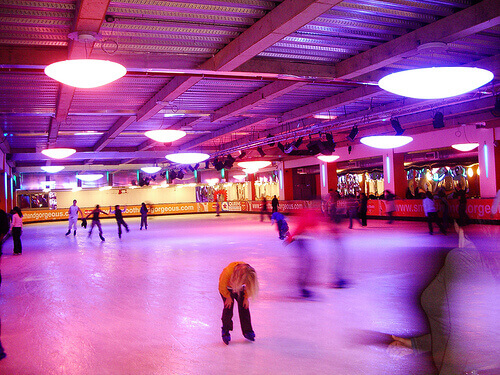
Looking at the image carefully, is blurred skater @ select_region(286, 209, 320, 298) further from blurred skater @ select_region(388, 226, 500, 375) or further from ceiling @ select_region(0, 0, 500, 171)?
ceiling @ select_region(0, 0, 500, 171)

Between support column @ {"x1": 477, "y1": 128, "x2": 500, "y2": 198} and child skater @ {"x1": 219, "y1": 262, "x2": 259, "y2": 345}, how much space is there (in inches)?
590

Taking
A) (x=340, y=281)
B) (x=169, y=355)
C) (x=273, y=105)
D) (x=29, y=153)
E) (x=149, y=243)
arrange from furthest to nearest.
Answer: (x=29, y=153) < (x=149, y=243) < (x=273, y=105) < (x=340, y=281) < (x=169, y=355)

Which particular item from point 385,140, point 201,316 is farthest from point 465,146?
point 201,316

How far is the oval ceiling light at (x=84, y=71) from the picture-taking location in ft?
17.6

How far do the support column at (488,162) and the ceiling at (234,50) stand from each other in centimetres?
355

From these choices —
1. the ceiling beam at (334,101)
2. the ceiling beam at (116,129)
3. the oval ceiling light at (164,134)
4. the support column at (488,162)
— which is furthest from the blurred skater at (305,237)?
the support column at (488,162)

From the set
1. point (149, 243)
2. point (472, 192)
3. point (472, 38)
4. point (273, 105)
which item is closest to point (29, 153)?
point (149, 243)

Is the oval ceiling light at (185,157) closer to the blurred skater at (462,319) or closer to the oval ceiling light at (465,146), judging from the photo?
the blurred skater at (462,319)

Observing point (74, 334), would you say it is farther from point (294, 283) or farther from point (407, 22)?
point (407, 22)

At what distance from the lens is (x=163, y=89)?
1006 centimetres

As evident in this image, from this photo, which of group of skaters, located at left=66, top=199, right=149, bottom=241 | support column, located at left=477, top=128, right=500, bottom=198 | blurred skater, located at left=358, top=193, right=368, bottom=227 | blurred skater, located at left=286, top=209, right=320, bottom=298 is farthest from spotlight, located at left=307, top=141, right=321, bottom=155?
blurred skater, located at left=286, top=209, right=320, bottom=298

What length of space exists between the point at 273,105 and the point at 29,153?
1215 centimetres

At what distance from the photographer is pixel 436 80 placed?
6145 millimetres

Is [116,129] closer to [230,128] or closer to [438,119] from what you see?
[230,128]
